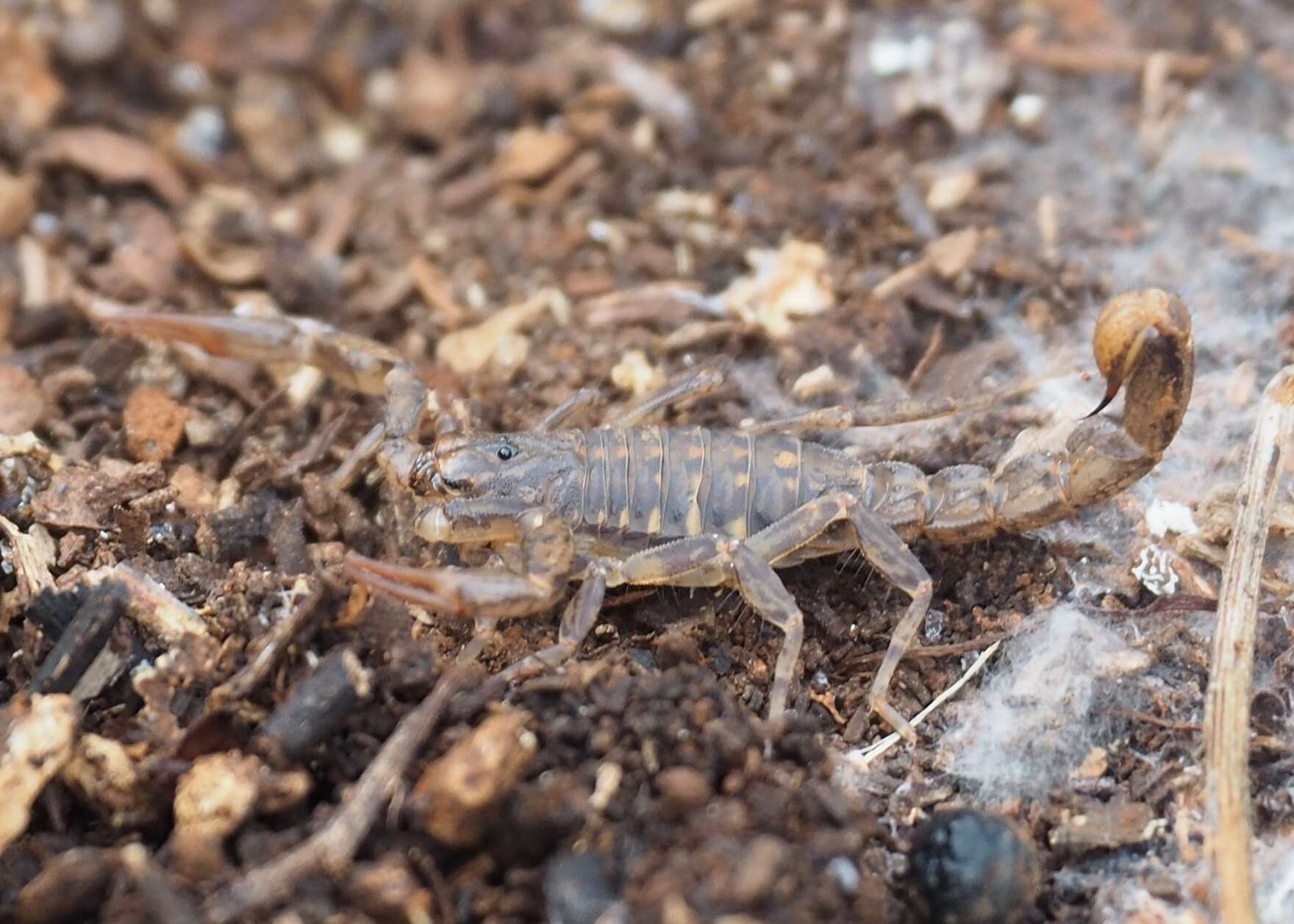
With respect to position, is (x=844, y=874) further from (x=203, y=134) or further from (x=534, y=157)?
(x=203, y=134)

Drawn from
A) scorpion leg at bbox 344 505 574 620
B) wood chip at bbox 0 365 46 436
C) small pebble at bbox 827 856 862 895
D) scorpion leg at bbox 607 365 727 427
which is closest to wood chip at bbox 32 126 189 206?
wood chip at bbox 0 365 46 436

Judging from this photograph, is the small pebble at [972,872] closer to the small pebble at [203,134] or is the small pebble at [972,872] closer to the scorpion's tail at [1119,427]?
the scorpion's tail at [1119,427]

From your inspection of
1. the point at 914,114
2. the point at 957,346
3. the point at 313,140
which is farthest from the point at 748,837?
the point at 313,140

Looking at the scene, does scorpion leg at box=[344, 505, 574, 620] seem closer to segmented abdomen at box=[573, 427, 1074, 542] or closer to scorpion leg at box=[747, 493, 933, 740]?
segmented abdomen at box=[573, 427, 1074, 542]

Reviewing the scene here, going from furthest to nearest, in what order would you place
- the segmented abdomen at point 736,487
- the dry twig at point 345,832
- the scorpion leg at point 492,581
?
the segmented abdomen at point 736,487 < the scorpion leg at point 492,581 < the dry twig at point 345,832

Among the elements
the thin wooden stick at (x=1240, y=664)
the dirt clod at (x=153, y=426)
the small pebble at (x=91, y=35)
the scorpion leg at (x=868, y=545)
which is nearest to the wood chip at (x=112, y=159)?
the small pebble at (x=91, y=35)
